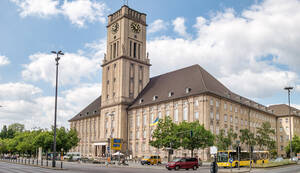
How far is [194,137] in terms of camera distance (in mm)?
51562

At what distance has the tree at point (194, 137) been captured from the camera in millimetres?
51500

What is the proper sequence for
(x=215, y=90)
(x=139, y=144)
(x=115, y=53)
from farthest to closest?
(x=115, y=53), (x=139, y=144), (x=215, y=90)

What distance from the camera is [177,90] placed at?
70688 millimetres

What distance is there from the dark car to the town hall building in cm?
2021

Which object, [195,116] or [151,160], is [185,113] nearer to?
[195,116]

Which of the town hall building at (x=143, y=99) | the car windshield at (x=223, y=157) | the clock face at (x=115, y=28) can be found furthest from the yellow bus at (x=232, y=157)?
the clock face at (x=115, y=28)

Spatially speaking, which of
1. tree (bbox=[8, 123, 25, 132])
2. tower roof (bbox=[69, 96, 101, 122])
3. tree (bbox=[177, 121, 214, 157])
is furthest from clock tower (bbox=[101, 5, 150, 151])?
tree (bbox=[8, 123, 25, 132])

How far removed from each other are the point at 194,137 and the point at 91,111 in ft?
183

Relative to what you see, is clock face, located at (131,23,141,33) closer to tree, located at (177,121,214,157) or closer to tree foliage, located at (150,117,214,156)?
tree foliage, located at (150,117,214,156)

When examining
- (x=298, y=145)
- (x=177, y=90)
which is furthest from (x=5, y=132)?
(x=298, y=145)

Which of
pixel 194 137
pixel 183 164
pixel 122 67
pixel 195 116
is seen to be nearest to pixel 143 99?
pixel 122 67

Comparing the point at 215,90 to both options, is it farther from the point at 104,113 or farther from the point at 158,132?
the point at 104,113

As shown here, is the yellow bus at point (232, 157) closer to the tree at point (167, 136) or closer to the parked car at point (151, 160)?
the tree at point (167, 136)

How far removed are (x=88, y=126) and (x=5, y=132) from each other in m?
79.5
